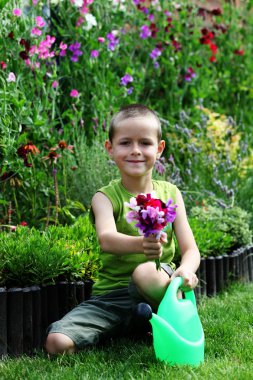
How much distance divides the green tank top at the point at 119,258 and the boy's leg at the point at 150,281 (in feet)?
0.56

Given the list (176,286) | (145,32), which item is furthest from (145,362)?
(145,32)

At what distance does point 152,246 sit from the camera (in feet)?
7.95

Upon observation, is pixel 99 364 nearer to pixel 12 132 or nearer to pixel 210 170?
pixel 12 132

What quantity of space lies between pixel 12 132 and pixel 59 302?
1405mm

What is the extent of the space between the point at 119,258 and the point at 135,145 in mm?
488

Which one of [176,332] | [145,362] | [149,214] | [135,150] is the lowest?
[145,362]

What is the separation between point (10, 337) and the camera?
113 inches

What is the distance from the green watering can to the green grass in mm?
42

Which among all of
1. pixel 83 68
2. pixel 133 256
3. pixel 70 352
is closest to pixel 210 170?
pixel 83 68

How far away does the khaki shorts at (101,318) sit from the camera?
9.11ft

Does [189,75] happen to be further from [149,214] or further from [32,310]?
[149,214]

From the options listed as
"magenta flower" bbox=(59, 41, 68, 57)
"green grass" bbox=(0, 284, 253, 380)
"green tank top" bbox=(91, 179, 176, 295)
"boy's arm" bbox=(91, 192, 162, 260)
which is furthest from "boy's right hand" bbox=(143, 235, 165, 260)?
"magenta flower" bbox=(59, 41, 68, 57)

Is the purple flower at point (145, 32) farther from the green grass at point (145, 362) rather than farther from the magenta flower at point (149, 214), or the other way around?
the magenta flower at point (149, 214)

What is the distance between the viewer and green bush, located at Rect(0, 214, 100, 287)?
2.97m
